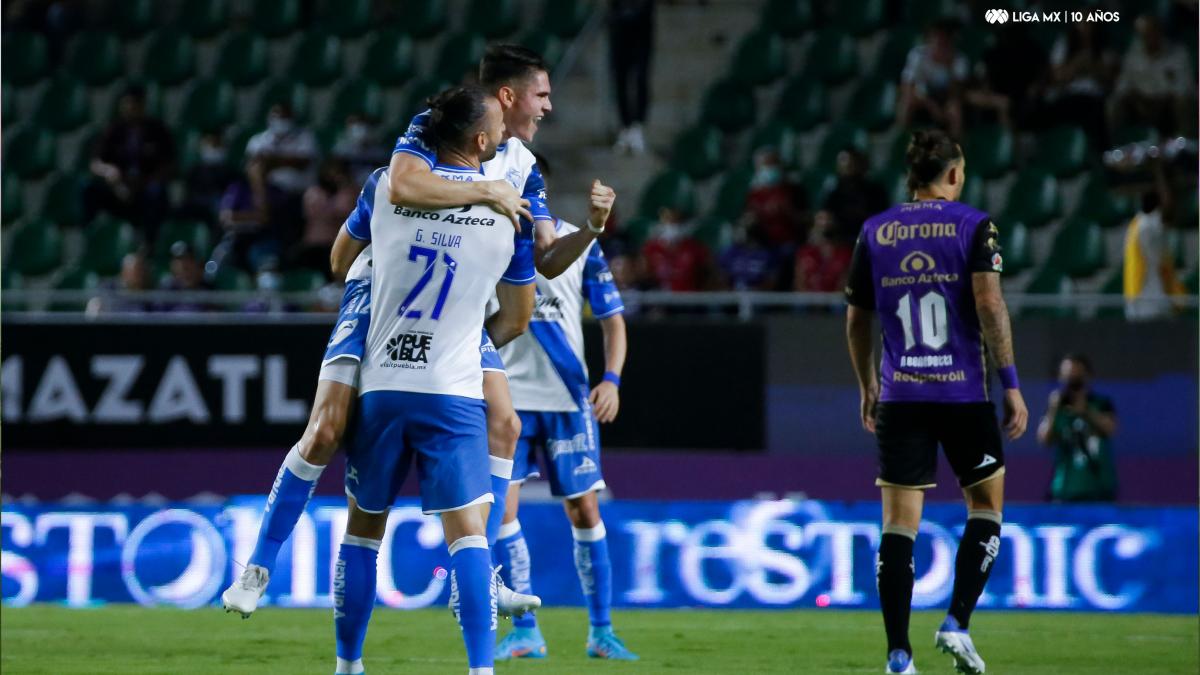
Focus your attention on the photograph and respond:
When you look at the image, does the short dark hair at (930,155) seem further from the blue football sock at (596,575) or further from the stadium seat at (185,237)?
the stadium seat at (185,237)

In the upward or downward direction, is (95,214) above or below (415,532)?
above

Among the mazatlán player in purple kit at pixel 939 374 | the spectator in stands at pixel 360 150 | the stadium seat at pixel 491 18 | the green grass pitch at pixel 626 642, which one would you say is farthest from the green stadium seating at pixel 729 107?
the mazatlán player in purple kit at pixel 939 374

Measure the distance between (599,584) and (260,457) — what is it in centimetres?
629

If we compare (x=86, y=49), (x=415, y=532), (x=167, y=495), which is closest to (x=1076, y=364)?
(x=415, y=532)

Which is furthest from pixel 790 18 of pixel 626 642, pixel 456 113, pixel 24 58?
pixel 456 113

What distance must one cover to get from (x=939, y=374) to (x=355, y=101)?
11684 mm

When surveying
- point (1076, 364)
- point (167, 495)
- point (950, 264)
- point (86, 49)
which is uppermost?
point (86, 49)

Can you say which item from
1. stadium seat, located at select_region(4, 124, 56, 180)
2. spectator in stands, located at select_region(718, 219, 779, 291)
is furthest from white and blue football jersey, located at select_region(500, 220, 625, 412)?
stadium seat, located at select_region(4, 124, 56, 180)

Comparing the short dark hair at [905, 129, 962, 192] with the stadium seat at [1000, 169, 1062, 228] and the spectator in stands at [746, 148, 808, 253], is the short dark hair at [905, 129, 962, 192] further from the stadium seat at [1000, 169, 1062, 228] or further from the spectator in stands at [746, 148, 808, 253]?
→ the stadium seat at [1000, 169, 1062, 228]

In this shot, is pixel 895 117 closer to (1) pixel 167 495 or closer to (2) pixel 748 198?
(2) pixel 748 198

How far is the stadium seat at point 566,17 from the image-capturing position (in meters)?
18.9

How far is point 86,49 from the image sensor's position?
63.0 feet

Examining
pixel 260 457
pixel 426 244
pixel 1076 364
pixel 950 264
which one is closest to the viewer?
pixel 426 244

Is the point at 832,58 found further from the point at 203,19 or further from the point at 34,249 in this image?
the point at 34,249
